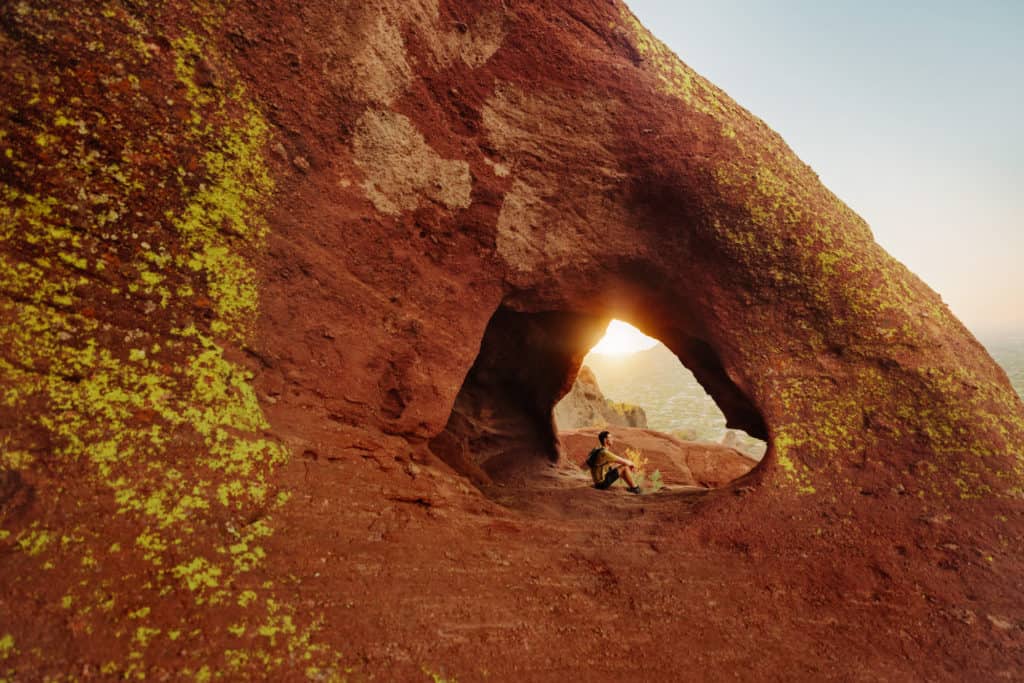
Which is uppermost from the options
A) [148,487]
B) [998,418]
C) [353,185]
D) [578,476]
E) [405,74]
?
[405,74]

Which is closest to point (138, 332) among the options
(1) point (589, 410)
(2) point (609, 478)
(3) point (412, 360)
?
(3) point (412, 360)

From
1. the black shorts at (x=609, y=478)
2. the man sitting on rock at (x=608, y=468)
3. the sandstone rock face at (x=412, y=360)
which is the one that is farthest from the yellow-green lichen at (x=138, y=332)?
the man sitting on rock at (x=608, y=468)

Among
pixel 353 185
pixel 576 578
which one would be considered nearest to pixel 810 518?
pixel 576 578

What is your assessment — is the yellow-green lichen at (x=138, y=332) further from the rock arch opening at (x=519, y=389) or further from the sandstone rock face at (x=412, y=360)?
the rock arch opening at (x=519, y=389)

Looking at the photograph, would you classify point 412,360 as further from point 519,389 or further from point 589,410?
point 589,410

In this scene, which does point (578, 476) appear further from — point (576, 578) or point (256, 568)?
point (256, 568)

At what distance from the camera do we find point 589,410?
21.1 metres

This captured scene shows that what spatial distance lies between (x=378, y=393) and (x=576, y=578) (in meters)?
2.11

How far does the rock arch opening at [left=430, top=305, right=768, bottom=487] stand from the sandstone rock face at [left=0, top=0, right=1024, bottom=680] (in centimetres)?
352

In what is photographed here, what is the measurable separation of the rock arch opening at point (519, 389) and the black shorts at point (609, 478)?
4.18 ft

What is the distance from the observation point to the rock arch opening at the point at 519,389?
928 centimetres

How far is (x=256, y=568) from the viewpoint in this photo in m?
2.75

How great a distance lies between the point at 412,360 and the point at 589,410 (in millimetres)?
17480

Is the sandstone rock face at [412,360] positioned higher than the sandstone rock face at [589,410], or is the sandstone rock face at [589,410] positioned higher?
the sandstone rock face at [412,360]
